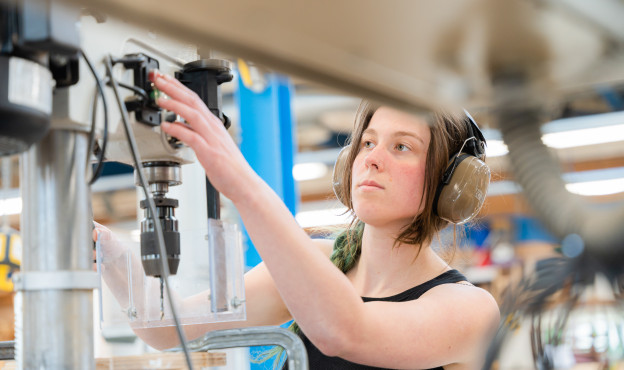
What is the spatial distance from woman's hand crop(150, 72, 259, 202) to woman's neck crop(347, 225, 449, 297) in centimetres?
68

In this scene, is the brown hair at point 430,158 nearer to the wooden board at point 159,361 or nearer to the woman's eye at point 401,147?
the woman's eye at point 401,147

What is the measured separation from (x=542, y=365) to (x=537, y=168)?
0.79 ft

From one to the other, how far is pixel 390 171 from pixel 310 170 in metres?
5.29

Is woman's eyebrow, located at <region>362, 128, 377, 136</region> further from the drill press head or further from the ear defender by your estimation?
the drill press head

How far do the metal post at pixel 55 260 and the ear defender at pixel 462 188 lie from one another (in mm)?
845

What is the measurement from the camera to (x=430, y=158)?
1.46m

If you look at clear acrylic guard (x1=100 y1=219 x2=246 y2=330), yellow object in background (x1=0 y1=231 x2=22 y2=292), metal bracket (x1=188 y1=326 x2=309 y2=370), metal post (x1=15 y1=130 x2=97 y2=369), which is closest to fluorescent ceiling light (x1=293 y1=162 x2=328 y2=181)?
yellow object in background (x1=0 y1=231 x2=22 y2=292)

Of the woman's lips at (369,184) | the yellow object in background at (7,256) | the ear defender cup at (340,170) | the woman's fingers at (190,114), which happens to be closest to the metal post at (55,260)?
the woman's fingers at (190,114)

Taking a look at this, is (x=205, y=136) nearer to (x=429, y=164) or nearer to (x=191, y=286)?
(x=191, y=286)

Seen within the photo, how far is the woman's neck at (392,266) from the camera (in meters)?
1.54

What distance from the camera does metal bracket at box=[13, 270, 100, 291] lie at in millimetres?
675

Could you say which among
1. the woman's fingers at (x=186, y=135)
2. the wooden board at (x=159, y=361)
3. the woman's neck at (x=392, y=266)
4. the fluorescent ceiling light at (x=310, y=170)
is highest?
the fluorescent ceiling light at (x=310, y=170)

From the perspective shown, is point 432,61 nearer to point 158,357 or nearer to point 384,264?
point 158,357

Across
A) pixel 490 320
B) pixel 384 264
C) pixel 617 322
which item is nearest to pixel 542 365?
pixel 617 322
